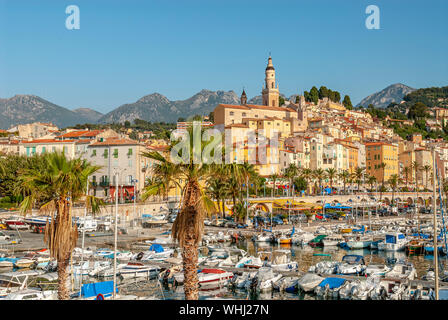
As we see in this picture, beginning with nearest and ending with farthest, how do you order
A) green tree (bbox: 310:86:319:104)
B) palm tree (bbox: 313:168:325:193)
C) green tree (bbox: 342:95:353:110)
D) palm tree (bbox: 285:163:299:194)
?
1. palm tree (bbox: 285:163:299:194)
2. palm tree (bbox: 313:168:325:193)
3. green tree (bbox: 310:86:319:104)
4. green tree (bbox: 342:95:353:110)

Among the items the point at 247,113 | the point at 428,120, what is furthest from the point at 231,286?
the point at 428,120

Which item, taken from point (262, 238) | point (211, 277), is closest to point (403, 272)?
point (211, 277)

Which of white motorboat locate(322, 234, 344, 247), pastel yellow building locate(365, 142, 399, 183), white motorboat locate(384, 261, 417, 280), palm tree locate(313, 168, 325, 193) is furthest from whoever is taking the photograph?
pastel yellow building locate(365, 142, 399, 183)

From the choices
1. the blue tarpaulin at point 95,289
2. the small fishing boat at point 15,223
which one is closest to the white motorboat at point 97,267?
the blue tarpaulin at point 95,289

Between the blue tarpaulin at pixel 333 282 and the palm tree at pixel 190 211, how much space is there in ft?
39.3

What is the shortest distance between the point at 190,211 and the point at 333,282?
12.7 metres

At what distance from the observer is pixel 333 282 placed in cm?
1944

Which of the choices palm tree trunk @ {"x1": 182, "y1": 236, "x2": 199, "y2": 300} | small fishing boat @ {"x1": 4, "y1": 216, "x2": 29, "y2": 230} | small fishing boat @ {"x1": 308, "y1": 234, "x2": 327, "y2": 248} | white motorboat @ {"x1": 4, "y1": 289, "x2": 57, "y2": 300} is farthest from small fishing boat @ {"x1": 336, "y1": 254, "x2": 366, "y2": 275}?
small fishing boat @ {"x1": 4, "y1": 216, "x2": 29, "y2": 230}

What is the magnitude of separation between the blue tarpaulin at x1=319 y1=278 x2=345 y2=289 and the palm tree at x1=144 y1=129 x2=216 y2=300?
1197cm

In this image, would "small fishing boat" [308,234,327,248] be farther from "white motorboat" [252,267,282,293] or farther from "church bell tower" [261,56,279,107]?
"church bell tower" [261,56,279,107]

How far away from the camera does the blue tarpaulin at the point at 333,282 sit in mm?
19250

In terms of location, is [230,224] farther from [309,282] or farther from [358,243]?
[309,282]

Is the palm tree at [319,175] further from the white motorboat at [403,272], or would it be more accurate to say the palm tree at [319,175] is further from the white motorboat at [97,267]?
the white motorboat at [97,267]

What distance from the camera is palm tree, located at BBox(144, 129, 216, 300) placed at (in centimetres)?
877
